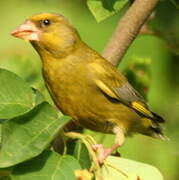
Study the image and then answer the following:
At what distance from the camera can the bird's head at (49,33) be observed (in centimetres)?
377

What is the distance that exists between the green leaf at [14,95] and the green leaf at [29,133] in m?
0.03

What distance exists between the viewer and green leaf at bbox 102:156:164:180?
2797mm

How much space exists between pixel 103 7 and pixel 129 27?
0.66 ft

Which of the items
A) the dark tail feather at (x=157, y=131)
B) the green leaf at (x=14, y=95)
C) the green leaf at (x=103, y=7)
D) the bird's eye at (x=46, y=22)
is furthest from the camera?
the dark tail feather at (x=157, y=131)

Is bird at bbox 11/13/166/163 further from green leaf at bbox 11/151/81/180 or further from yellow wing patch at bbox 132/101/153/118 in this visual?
green leaf at bbox 11/151/81/180

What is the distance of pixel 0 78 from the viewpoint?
268 cm

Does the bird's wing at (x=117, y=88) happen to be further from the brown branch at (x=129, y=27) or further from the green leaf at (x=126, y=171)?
the green leaf at (x=126, y=171)

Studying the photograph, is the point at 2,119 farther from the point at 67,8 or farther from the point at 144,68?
the point at 67,8

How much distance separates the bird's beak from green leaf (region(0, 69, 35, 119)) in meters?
1.02

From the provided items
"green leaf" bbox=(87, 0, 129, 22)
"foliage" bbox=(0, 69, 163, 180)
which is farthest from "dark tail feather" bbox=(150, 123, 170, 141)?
"foliage" bbox=(0, 69, 163, 180)

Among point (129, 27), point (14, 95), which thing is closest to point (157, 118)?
point (129, 27)

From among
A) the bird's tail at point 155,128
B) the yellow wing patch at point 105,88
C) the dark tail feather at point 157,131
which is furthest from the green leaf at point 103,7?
the dark tail feather at point 157,131

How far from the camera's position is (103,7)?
138 inches

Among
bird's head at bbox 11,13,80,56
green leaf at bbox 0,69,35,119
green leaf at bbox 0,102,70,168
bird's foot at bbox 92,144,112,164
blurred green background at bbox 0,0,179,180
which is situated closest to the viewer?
green leaf at bbox 0,102,70,168
